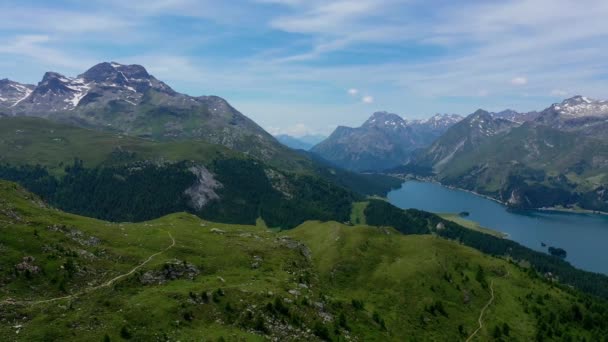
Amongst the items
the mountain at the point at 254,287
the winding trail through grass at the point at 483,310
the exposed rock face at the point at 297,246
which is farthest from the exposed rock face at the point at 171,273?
the winding trail through grass at the point at 483,310

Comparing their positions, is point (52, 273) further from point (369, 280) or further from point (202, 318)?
point (369, 280)

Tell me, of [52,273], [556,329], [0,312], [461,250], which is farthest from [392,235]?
[0,312]

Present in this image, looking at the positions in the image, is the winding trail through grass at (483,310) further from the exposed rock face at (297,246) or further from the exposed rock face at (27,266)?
the exposed rock face at (27,266)

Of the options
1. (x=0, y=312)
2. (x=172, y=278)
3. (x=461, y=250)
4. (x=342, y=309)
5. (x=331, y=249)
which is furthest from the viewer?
(x=461, y=250)

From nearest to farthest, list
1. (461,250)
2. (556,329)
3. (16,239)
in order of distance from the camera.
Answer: (16,239)
(556,329)
(461,250)

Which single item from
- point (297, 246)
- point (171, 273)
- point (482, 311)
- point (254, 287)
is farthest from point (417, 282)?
point (171, 273)

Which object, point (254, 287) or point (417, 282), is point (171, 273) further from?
point (417, 282)

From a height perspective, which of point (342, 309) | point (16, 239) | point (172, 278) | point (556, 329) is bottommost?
point (556, 329)

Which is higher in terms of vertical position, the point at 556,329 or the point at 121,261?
the point at 121,261
